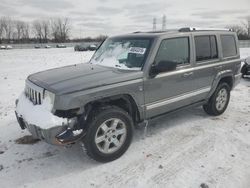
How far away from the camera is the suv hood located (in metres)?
3.31

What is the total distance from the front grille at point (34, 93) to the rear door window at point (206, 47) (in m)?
2.94

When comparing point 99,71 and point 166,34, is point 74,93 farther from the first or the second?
point 166,34

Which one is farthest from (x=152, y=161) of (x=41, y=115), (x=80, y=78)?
(x=41, y=115)

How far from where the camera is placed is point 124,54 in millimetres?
4328

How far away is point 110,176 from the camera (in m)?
3.33

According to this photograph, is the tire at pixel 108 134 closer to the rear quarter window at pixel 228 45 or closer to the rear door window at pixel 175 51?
the rear door window at pixel 175 51

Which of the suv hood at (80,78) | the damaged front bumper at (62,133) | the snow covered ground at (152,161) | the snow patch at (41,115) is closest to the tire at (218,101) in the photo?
the snow covered ground at (152,161)

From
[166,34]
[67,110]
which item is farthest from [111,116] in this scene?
[166,34]

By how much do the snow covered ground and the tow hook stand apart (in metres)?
0.53

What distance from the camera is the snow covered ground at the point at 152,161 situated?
321cm

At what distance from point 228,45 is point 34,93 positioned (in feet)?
14.0

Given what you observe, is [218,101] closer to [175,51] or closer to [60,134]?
[175,51]

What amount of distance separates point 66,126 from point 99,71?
1.12m

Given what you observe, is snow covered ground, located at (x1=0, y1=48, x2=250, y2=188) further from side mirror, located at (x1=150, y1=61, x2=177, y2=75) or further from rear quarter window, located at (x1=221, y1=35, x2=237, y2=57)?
rear quarter window, located at (x1=221, y1=35, x2=237, y2=57)
